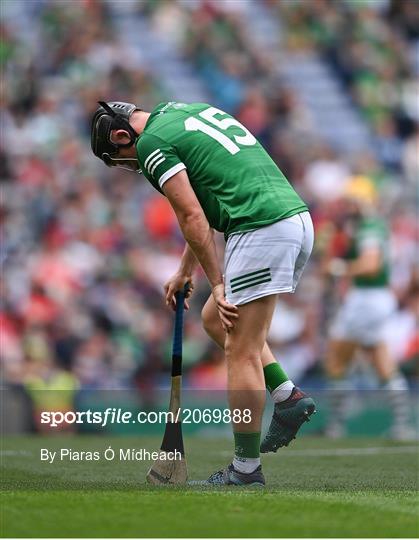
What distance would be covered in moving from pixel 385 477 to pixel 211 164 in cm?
221

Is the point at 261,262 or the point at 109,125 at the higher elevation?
the point at 109,125

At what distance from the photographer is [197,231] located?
21.2ft

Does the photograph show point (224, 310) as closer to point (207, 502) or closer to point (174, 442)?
point (174, 442)

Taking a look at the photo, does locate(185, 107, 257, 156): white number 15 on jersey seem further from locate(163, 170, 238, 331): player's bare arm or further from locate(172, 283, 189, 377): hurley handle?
locate(172, 283, 189, 377): hurley handle

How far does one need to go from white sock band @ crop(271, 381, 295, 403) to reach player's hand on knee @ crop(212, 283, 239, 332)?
0.53m

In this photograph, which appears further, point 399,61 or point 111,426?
point 399,61

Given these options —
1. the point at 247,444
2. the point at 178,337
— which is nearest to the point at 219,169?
the point at 178,337

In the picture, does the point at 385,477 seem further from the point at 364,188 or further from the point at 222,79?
the point at 222,79

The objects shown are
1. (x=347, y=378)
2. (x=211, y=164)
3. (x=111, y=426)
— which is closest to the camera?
(x=211, y=164)

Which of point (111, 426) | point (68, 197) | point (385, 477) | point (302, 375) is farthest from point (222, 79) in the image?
point (385, 477)

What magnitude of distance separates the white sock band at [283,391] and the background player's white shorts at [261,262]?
0.55m

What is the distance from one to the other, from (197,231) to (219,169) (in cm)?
36

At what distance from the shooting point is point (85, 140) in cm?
1645

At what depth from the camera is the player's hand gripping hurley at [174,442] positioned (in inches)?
271
